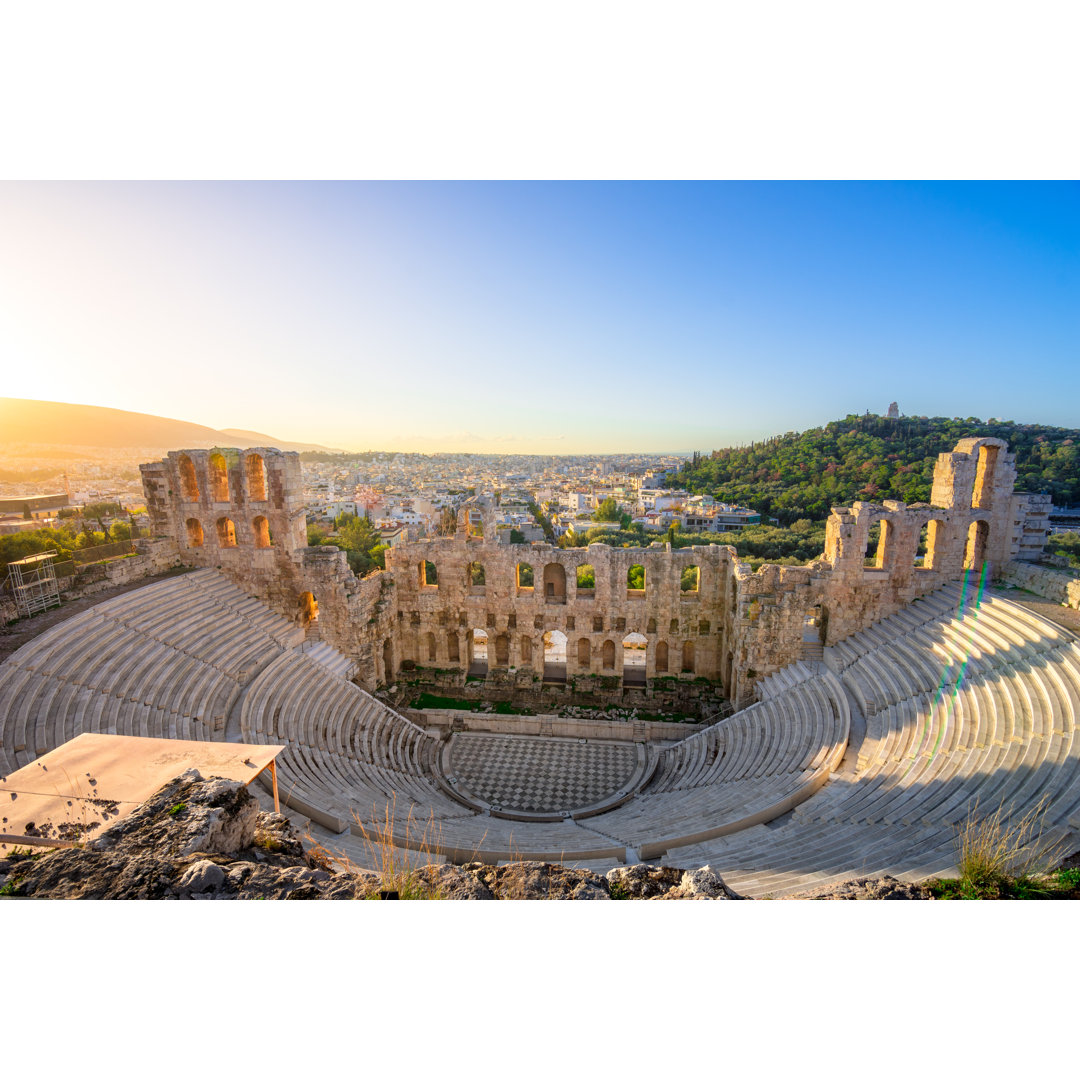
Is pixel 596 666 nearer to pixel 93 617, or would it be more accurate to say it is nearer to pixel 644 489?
pixel 93 617

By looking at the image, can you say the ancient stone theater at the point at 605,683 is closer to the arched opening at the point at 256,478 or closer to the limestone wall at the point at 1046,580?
the arched opening at the point at 256,478

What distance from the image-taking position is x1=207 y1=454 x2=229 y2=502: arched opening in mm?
19750

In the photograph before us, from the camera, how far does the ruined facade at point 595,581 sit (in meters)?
18.0

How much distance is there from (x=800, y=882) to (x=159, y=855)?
26.1ft

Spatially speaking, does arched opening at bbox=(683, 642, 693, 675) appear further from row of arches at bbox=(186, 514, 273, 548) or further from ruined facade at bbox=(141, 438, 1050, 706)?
row of arches at bbox=(186, 514, 273, 548)

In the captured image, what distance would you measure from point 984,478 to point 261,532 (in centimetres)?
2508

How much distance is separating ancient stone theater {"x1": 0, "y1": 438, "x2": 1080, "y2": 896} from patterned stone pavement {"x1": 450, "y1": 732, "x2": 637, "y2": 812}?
4.2 inches

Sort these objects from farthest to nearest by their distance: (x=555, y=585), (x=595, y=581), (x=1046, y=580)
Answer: (x=555, y=585) → (x=595, y=581) → (x=1046, y=580)

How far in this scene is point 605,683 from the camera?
69.8 ft

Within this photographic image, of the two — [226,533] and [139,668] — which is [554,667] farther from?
[139,668]

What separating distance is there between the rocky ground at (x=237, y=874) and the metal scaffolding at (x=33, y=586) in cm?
1215

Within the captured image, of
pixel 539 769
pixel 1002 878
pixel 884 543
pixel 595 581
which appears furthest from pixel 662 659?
pixel 1002 878

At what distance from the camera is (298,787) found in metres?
11.7

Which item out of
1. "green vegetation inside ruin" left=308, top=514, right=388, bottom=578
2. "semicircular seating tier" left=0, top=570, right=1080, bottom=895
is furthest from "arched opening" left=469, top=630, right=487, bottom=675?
"green vegetation inside ruin" left=308, top=514, right=388, bottom=578
